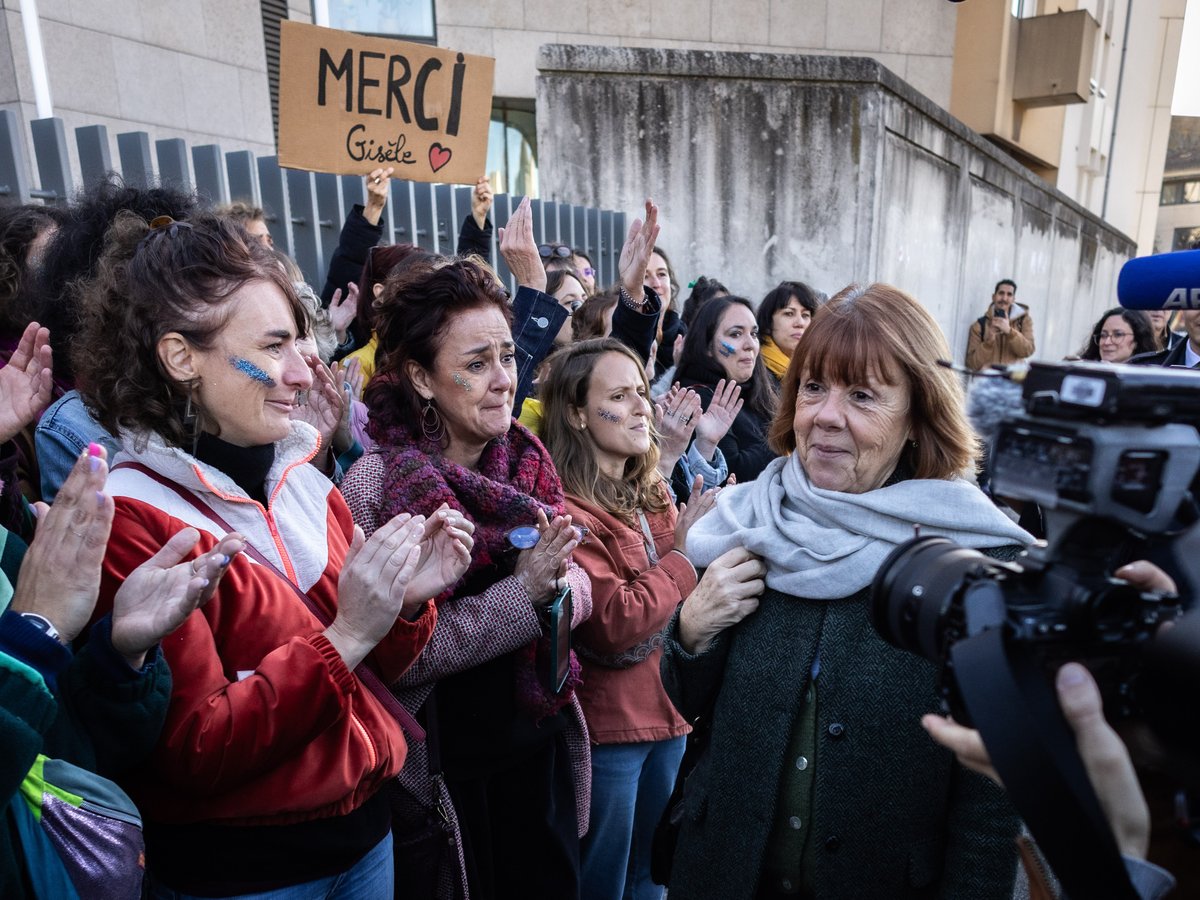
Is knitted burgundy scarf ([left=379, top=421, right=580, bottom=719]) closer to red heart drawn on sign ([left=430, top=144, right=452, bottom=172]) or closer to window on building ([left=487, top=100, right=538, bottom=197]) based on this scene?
red heart drawn on sign ([left=430, top=144, right=452, bottom=172])

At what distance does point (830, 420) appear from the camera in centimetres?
177

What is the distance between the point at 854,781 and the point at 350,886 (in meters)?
1.05

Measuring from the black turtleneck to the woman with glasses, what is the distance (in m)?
5.25

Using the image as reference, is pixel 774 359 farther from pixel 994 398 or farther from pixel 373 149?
pixel 994 398

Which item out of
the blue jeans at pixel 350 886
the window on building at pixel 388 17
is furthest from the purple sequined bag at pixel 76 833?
the window on building at pixel 388 17

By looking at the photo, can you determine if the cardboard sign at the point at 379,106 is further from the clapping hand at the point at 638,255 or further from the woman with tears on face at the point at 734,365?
the woman with tears on face at the point at 734,365

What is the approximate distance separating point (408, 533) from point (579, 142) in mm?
6214

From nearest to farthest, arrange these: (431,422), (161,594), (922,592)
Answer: (922,592) < (161,594) < (431,422)

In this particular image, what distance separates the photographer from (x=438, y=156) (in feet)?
13.6

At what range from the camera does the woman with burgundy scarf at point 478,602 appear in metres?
2.05

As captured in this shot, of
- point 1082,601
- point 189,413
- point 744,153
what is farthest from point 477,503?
point 744,153

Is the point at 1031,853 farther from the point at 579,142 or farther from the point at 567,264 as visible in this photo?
the point at 579,142

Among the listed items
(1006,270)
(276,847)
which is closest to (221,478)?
(276,847)

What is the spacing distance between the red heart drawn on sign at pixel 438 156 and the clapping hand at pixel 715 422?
5.88ft
